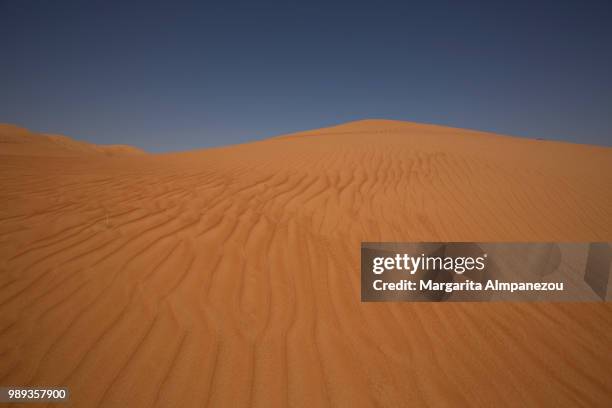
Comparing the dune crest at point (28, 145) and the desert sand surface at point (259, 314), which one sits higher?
the dune crest at point (28, 145)

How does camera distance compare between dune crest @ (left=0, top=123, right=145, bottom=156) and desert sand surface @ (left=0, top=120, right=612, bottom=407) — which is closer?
desert sand surface @ (left=0, top=120, right=612, bottom=407)

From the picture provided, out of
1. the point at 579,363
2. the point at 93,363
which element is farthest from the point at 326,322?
the point at 579,363

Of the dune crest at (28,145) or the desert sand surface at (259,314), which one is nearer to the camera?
the desert sand surface at (259,314)

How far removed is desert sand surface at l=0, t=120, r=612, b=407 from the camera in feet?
5.98

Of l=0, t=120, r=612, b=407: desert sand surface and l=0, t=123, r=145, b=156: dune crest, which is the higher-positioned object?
l=0, t=123, r=145, b=156: dune crest

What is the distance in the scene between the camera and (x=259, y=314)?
2.32m

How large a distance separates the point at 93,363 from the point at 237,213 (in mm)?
2356

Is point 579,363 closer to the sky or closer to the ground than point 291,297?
closer to the ground

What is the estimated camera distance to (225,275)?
273cm

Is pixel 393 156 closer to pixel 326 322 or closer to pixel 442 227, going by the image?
pixel 442 227

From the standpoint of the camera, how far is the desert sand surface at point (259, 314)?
1824 mm

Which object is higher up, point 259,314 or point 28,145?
point 28,145

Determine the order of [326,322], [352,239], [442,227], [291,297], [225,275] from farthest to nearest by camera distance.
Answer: [442,227] → [352,239] → [225,275] → [291,297] → [326,322]

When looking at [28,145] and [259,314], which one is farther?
[28,145]
